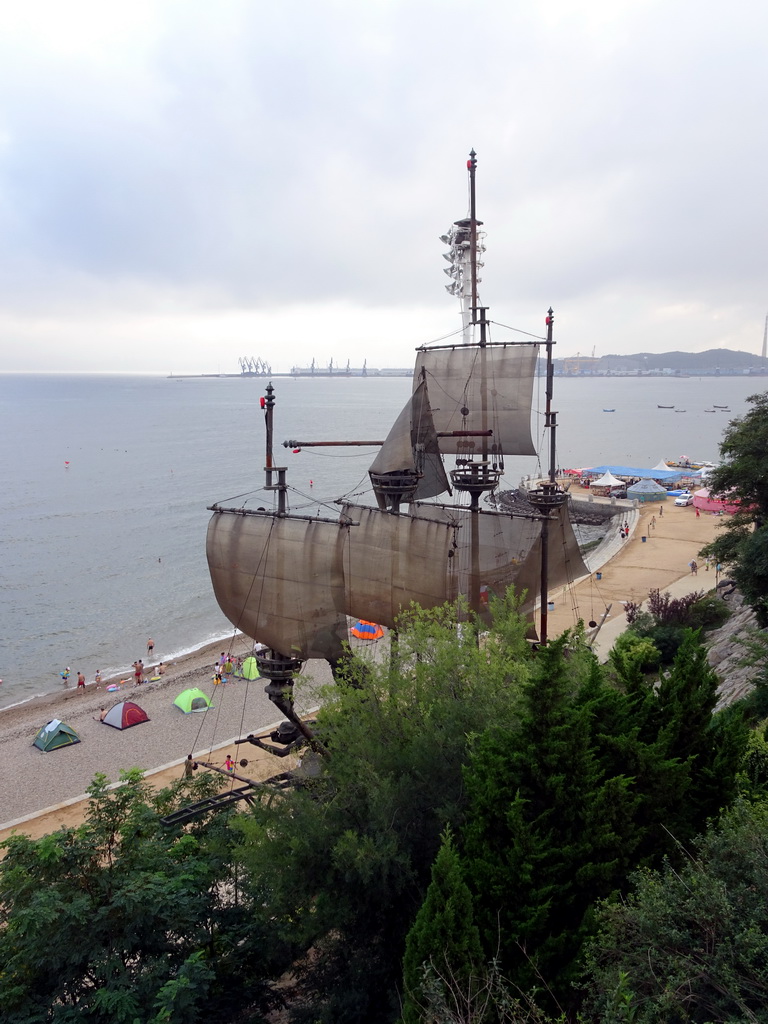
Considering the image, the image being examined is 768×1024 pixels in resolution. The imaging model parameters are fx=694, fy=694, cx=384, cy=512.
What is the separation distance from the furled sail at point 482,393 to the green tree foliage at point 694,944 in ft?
54.8

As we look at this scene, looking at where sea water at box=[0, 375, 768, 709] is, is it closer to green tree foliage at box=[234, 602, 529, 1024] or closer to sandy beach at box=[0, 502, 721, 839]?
sandy beach at box=[0, 502, 721, 839]

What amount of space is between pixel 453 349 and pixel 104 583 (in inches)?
1379

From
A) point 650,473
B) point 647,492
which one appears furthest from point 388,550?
point 650,473

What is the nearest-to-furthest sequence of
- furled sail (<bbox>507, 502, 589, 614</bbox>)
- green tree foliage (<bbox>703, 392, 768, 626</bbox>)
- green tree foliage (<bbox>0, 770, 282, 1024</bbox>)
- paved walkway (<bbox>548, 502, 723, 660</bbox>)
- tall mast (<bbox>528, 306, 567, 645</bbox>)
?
green tree foliage (<bbox>0, 770, 282, 1024</bbox>)
tall mast (<bbox>528, 306, 567, 645</bbox>)
green tree foliage (<bbox>703, 392, 768, 626</bbox>)
furled sail (<bbox>507, 502, 589, 614</bbox>)
paved walkway (<bbox>548, 502, 723, 660</bbox>)

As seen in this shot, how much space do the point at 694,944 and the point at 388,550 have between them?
12743 millimetres

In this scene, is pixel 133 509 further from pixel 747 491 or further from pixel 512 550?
pixel 747 491

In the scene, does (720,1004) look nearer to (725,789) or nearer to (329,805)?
(725,789)

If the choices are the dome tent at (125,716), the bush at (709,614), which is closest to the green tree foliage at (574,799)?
the bush at (709,614)

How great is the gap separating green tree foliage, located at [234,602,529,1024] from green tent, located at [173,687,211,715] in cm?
1911

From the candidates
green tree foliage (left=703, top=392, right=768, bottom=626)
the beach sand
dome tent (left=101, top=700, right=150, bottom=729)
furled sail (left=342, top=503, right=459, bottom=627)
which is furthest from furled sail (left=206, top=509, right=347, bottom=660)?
green tree foliage (left=703, top=392, right=768, bottom=626)

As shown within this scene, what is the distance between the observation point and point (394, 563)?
18609mm

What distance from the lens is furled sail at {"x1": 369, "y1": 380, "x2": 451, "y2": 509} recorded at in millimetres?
19266

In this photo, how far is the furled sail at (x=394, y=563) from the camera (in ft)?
60.0

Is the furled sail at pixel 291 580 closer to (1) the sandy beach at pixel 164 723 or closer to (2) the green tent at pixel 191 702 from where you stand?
(1) the sandy beach at pixel 164 723
